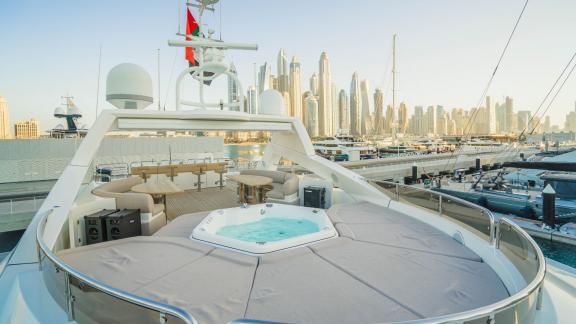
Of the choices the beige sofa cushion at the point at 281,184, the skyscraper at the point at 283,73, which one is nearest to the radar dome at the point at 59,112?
the beige sofa cushion at the point at 281,184

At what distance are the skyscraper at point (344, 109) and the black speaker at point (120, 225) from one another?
93.0 metres

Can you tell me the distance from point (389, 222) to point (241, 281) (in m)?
2.90

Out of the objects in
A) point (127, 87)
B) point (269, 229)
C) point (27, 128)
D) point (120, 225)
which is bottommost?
point (269, 229)

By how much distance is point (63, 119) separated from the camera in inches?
1027

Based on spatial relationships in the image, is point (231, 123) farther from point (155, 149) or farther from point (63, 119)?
point (63, 119)

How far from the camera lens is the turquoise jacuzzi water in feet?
17.8

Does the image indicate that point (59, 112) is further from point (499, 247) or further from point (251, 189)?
point (499, 247)

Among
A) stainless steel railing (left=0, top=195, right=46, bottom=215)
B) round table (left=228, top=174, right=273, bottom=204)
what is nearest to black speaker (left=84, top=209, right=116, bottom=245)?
round table (left=228, top=174, right=273, bottom=204)

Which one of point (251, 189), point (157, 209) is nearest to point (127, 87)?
point (157, 209)

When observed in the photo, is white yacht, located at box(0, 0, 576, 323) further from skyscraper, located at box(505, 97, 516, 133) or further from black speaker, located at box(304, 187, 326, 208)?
skyscraper, located at box(505, 97, 516, 133)

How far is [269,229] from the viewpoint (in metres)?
5.88

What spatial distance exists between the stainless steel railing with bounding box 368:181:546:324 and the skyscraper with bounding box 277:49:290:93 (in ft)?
269

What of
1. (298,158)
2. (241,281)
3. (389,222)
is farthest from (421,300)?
(298,158)

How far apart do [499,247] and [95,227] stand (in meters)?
5.90
